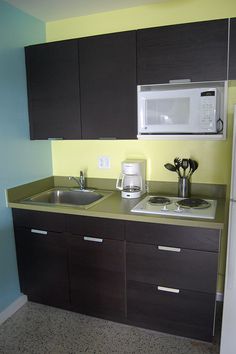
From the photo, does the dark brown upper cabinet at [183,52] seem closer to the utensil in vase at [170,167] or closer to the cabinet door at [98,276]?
the utensil in vase at [170,167]

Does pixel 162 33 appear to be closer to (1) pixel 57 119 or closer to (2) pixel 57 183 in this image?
(1) pixel 57 119

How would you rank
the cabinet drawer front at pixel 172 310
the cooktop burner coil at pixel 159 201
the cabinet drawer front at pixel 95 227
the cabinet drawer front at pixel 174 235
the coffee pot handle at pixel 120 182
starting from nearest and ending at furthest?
the cabinet drawer front at pixel 174 235, the cabinet drawer front at pixel 172 310, the cabinet drawer front at pixel 95 227, the cooktop burner coil at pixel 159 201, the coffee pot handle at pixel 120 182

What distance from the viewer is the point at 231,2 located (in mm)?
1975

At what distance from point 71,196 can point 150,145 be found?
856 millimetres

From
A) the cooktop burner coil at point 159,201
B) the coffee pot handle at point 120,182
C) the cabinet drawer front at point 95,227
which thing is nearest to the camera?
the cabinet drawer front at point 95,227

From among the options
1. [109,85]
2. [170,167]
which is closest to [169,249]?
[170,167]

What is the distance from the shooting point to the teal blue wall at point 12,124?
6.84 ft

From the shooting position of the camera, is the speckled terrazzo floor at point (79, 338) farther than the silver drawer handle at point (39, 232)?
No

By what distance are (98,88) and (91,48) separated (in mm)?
288

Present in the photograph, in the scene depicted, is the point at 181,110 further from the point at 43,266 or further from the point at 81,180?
the point at 43,266

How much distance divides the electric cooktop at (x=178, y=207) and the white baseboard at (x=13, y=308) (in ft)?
4.16

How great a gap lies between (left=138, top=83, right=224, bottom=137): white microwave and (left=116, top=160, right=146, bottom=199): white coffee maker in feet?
1.05

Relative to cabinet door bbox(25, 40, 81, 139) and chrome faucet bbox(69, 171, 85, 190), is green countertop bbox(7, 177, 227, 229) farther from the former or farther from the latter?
cabinet door bbox(25, 40, 81, 139)

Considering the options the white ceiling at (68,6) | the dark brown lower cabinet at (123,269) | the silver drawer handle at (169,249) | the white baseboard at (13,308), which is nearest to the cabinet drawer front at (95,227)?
the dark brown lower cabinet at (123,269)
